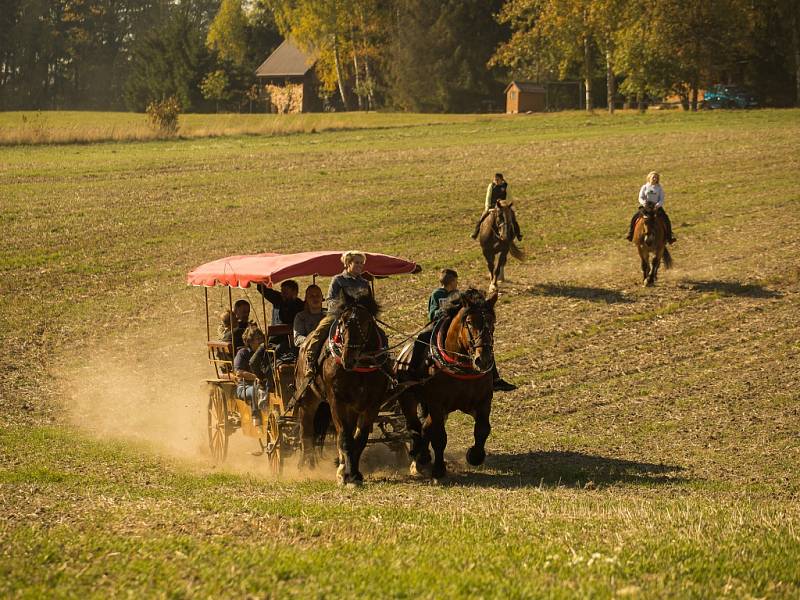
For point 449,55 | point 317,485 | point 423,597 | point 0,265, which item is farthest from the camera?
point 449,55

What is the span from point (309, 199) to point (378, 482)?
26.5m

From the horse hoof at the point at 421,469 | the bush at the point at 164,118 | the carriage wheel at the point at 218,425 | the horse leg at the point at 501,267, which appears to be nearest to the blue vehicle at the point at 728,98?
the bush at the point at 164,118

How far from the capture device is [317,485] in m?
13.0

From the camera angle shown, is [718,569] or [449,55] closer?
[718,569]

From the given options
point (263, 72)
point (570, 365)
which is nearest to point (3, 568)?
point (570, 365)

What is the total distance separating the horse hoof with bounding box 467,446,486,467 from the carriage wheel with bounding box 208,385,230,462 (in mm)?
4065

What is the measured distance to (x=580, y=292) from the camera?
26.1m

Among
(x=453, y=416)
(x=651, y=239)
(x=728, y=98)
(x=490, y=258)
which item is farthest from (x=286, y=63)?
(x=453, y=416)

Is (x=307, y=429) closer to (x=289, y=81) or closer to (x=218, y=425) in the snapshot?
(x=218, y=425)

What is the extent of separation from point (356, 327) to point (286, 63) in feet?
301

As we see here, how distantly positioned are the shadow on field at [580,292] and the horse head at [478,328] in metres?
12.8

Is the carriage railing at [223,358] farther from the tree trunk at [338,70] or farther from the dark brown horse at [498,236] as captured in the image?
the tree trunk at [338,70]

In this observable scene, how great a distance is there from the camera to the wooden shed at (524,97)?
8188cm

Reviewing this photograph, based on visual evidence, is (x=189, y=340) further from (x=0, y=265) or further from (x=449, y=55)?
(x=449, y=55)
